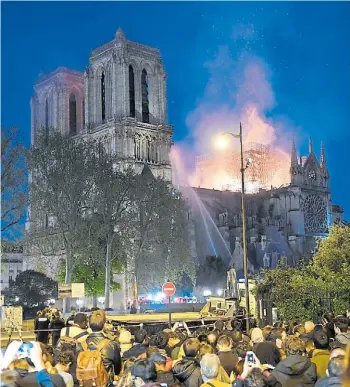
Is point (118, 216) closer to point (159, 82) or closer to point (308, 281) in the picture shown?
point (308, 281)

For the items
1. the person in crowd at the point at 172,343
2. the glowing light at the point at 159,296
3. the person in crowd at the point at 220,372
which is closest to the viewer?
the person in crowd at the point at 220,372

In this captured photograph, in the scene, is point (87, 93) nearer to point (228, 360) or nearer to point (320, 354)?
point (228, 360)

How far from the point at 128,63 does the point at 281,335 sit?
8560cm

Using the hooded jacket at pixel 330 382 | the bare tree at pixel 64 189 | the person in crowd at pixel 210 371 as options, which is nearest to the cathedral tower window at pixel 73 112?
the bare tree at pixel 64 189

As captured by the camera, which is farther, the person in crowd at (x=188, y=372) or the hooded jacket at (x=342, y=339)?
the hooded jacket at (x=342, y=339)

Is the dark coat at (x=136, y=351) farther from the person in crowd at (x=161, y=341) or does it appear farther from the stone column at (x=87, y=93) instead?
the stone column at (x=87, y=93)

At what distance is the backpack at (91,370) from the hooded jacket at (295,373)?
2.08 m

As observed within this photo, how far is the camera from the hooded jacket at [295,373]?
865cm

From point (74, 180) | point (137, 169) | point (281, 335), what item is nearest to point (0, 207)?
point (74, 180)

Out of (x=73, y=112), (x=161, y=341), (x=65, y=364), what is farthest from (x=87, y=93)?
(x=65, y=364)

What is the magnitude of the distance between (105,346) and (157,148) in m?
86.7

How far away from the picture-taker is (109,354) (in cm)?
934

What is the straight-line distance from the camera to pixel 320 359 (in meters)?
→ 9.77

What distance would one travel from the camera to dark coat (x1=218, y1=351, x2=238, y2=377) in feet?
32.2
